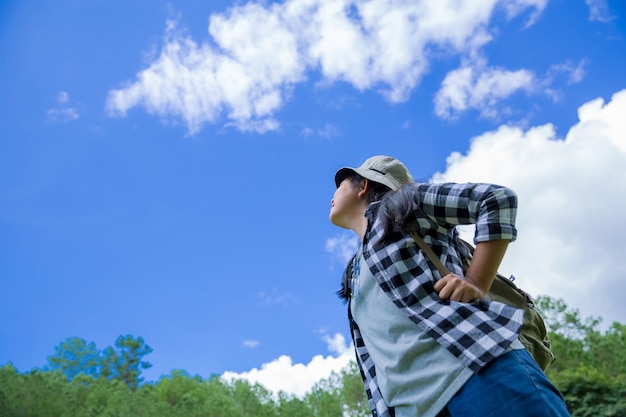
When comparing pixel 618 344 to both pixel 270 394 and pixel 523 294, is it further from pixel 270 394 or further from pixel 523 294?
pixel 523 294

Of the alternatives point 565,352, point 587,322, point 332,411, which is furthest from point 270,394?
point 587,322

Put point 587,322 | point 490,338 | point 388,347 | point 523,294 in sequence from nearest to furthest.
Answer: point 490,338, point 388,347, point 523,294, point 587,322

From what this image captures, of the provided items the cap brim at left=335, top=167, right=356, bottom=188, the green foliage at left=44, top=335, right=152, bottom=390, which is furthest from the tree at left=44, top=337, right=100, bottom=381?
the cap brim at left=335, top=167, right=356, bottom=188

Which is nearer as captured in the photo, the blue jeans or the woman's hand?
the blue jeans

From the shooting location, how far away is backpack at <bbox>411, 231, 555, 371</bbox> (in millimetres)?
1233

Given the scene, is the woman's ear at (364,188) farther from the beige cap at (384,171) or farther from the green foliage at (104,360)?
the green foliage at (104,360)

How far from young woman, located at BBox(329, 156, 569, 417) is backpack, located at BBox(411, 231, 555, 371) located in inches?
0.9

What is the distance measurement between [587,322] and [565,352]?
4.60 ft

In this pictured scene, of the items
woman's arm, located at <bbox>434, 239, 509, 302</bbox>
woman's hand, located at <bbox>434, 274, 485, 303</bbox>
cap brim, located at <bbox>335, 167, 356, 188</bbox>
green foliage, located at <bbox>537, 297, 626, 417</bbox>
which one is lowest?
woman's hand, located at <bbox>434, 274, 485, 303</bbox>

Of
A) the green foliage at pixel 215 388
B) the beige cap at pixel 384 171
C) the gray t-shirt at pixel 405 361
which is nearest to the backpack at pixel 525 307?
the gray t-shirt at pixel 405 361

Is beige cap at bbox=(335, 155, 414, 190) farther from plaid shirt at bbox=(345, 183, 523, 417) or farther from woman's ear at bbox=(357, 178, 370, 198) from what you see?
plaid shirt at bbox=(345, 183, 523, 417)

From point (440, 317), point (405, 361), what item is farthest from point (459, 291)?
point (405, 361)

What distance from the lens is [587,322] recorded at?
1341cm

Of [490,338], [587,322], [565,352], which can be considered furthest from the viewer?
[587,322]
